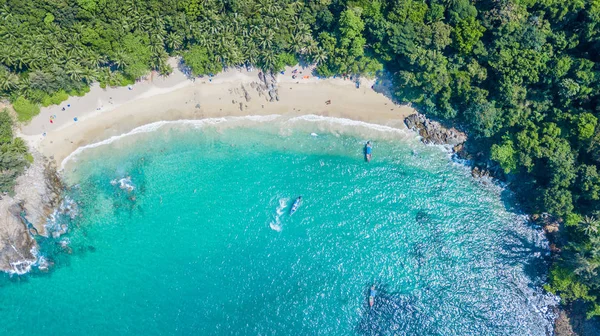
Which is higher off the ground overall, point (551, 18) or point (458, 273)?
point (551, 18)

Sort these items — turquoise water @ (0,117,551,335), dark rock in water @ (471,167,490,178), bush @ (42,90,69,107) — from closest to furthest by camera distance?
1. turquoise water @ (0,117,551,335)
2. bush @ (42,90,69,107)
3. dark rock in water @ (471,167,490,178)

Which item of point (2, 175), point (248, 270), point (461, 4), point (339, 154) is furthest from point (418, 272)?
point (2, 175)

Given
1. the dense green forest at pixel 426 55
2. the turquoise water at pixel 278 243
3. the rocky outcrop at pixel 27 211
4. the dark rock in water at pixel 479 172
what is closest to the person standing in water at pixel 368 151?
the turquoise water at pixel 278 243

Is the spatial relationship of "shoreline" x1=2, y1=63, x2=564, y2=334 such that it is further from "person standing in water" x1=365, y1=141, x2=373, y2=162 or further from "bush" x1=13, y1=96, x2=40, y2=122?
"bush" x1=13, y1=96, x2=40, y2=122

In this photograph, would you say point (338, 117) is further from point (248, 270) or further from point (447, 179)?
point (248, 270)

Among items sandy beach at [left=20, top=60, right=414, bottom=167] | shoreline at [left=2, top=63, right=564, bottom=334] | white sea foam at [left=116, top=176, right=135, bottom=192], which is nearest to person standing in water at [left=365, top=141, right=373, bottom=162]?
shoreline at [left=2, top=63, right=564, bottom=334]
